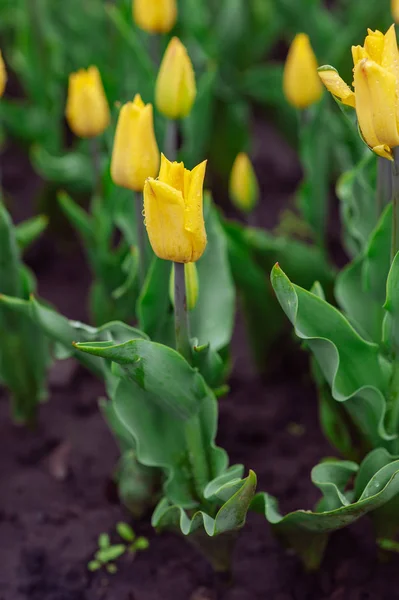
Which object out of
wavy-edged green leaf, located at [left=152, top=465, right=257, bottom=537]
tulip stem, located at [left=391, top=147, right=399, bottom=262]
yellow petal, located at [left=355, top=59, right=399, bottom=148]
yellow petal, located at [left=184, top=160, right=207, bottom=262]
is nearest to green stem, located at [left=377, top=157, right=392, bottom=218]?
tulip stem, located at [left=391, top=147, right=399, bottom=262]

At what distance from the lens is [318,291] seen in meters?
1.40

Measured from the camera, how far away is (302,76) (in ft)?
5.90

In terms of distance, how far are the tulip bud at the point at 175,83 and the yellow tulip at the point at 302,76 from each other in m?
0.30

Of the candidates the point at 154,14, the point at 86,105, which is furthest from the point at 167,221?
the point at 154,14

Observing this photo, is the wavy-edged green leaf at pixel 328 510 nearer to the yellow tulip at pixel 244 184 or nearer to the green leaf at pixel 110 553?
Answer: the green leaf at pixel 110 553

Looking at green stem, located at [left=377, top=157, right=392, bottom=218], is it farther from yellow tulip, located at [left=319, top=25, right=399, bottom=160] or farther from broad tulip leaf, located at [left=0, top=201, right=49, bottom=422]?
broad tulip leaf, located at [left=0, top=201, right=49, bottom=422]

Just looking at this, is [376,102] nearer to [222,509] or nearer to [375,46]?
[375,46]

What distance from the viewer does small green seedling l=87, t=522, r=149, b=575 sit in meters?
1.63

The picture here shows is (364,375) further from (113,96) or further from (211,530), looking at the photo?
(113,96)

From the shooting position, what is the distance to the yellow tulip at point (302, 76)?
1.77m

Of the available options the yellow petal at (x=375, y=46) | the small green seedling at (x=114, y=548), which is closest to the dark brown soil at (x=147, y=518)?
the small green seedling at (x=114, y=548)

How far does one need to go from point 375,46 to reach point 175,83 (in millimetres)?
489

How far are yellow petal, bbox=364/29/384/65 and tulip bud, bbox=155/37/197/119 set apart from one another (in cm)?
46

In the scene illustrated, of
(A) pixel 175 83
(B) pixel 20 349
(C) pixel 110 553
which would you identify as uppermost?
(A) pixel 175 83
